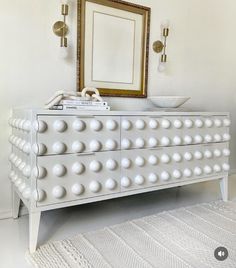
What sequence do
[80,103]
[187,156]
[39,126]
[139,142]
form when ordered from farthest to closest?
[187,156] < [139,142] < [80,103] < [39,126]

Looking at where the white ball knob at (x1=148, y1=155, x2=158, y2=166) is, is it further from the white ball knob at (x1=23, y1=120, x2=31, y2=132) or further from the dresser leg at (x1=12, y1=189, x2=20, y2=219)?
the dresser leg at (x1=12, y1=189, x2=20, y2=219)

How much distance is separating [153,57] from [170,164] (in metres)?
0.95

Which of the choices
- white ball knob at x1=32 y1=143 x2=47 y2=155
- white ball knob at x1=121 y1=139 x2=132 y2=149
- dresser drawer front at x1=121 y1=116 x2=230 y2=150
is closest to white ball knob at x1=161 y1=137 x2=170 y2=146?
dresser drawer front at x1=121 y1=116 x2=230 y2=150

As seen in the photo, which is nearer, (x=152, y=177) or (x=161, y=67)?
(x=152, y=177)

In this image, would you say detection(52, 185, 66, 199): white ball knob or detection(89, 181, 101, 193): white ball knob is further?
detection(89, 181, 101, 193): white ball knob

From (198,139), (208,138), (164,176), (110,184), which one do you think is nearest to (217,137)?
(208,138)

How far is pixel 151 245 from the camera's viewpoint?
4.27 feet

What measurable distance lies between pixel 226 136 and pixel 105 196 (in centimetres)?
103

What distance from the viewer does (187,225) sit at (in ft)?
5.03

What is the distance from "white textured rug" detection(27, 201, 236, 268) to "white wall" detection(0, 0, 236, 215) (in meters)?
0.63

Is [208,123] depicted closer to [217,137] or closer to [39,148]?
[217,137]

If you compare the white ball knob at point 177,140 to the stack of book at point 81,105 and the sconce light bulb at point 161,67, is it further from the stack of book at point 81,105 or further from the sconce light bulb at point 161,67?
the sconce light bulb at point 161,67

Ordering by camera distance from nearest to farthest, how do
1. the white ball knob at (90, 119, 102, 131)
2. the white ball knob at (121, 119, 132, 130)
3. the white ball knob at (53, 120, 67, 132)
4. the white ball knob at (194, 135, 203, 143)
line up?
1. the white ball knob at (53, 120, 67, 132)
2. the white ball knob at (90, 119, 102, 131)
3. the white ball knob at (121, 119, 132, 130)
4. the white ball knob at (194, 135, 203, 143)

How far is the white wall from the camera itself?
1.61m
